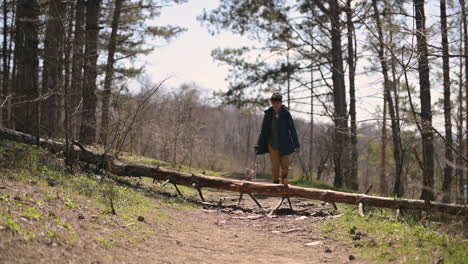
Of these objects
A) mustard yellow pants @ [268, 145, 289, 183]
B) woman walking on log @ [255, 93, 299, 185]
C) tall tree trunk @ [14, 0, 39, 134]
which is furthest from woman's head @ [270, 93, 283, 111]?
tall tree trunk @ [14, 0, 39, 134]

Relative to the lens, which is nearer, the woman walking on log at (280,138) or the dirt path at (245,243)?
the dirt path at (245,243)

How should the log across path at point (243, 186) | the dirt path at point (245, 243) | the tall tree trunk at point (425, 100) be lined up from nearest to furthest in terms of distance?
the dirt path at point (245, 243) → the tall tree trunk at point (425, 100) → the log across path at point (243, 186)

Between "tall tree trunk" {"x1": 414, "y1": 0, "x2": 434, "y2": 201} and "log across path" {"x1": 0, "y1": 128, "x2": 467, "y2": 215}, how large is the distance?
510 millimetres

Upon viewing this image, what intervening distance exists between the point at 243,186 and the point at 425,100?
469 cm

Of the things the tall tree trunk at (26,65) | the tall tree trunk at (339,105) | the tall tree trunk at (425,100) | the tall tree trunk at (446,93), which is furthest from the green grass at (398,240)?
the tall tree trunk at (339,105)

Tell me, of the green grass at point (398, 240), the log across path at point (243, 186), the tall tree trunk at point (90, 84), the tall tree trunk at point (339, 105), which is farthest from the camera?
the tall tree trunk at point (339, 105)

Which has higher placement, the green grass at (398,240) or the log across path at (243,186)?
the log across path at (243,186)

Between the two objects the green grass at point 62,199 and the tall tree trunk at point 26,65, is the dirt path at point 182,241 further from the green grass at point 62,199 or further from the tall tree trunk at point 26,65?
the tall tree trunk at point 26,65

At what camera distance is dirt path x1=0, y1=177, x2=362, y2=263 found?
144 inches

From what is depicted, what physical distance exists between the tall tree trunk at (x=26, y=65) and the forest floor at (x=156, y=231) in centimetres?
191

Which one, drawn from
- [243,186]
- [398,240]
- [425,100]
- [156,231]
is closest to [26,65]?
[243,186]

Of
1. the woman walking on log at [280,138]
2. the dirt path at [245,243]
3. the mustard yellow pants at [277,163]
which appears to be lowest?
the dirt path at [245,243]

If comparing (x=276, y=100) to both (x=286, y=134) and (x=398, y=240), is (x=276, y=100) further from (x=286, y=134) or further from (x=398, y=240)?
(x=398, y=240)

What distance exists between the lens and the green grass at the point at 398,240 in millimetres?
4195
